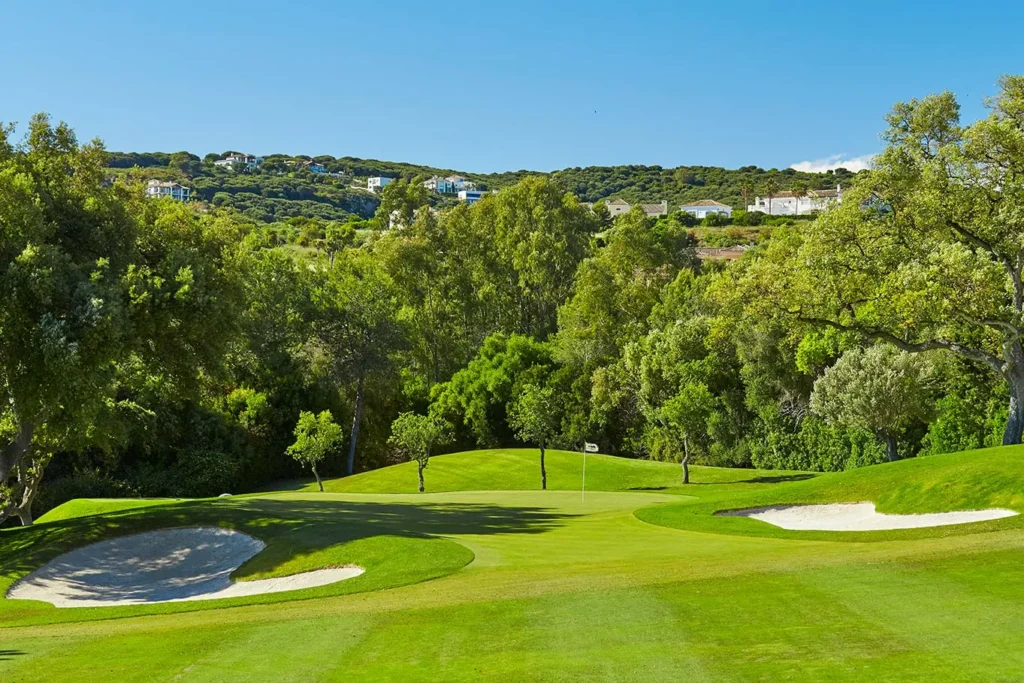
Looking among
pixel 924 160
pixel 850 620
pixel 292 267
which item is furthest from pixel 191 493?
pixel 850 620

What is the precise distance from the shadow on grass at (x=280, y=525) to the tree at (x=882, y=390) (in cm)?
2124

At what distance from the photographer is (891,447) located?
43.6 m

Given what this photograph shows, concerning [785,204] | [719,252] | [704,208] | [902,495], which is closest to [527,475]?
[902,495]

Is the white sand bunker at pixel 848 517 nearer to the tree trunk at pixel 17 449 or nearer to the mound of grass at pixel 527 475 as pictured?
the mound of grass at pixel 527 475

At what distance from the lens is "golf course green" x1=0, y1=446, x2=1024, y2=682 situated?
10305 mm

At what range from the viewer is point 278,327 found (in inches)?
2389

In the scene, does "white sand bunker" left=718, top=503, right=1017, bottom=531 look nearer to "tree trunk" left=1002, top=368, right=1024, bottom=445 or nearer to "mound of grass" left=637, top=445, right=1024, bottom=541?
"mound of grass" left=637, top=445, right=1024, bottom=541

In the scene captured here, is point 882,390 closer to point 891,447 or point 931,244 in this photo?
point 891,447

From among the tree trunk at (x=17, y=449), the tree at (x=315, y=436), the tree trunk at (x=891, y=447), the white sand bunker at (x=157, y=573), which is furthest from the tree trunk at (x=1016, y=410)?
the tree at (x=315, y=436)

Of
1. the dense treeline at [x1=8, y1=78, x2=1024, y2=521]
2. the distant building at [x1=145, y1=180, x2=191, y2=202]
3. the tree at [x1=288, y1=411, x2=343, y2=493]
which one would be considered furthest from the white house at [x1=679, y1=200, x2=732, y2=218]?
the tree at [x1=288, y1=411, x2=343, y2=493]

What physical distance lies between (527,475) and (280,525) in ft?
86.9

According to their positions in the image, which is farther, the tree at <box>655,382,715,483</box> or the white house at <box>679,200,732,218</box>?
the white house at <box>679,200,732,218</box>

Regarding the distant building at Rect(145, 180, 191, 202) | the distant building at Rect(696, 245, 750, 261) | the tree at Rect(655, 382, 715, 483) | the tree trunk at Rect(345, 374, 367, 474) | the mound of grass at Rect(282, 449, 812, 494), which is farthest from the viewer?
the distant building at Rect(145, 180, 191, 202)

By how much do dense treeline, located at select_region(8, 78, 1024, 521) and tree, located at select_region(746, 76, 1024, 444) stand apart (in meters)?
0.09
